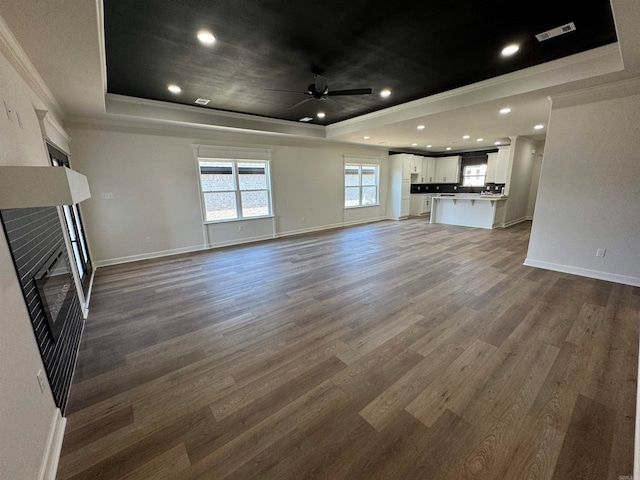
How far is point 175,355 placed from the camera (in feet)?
7.34

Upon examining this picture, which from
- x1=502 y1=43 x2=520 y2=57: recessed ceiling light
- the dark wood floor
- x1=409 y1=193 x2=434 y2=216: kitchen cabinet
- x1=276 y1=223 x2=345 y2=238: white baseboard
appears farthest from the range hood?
x1=409 y1=193 x2=434 y2=216: kitchen cabinet

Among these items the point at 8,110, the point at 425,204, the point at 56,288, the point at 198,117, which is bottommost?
the point at 425,204

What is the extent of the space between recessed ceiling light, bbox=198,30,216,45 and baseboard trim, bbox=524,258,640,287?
5.47 m

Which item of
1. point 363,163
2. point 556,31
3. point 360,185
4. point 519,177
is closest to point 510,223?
point 519,177

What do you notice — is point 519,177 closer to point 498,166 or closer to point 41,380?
point 498,166

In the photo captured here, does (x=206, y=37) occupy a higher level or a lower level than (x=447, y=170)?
higher

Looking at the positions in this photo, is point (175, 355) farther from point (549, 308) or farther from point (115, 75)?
point (549, 308)

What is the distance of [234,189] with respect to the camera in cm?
603

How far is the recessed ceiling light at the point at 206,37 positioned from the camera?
8.09 ft

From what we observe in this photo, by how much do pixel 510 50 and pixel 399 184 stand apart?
6.40 metres

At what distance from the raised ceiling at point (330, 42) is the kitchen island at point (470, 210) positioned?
4.51m

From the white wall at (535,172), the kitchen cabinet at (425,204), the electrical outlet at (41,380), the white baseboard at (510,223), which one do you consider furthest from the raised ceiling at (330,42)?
the kitchen cabinet at (425,204)

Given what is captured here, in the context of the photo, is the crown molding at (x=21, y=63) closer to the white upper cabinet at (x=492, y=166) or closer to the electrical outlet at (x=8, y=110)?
the electrical outlet at (x=8, y=110)

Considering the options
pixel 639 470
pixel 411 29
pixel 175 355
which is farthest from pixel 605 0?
pixel 175 355
